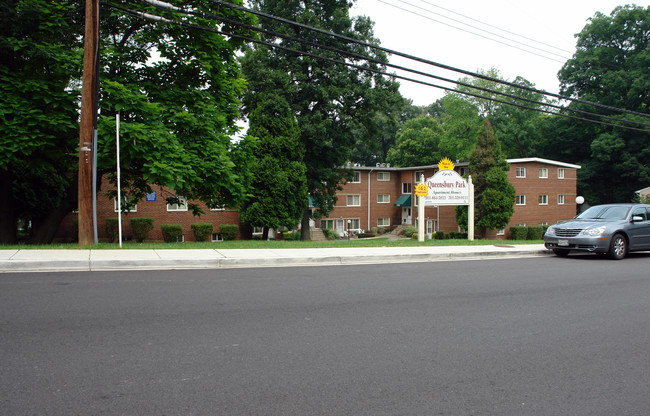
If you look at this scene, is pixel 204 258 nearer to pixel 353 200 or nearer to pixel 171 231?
pixel 171 231

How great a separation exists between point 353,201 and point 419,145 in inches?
792

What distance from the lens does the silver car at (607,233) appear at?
44.1 feet

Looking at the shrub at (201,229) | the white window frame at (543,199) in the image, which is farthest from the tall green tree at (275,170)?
the white window frame at (543,199)

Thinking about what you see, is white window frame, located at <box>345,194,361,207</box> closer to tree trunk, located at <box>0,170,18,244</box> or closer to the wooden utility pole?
tree trunk, located at <box>0,170,18,244</box>

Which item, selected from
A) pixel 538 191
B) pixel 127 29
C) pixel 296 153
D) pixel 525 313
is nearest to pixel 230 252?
pixel 525 313

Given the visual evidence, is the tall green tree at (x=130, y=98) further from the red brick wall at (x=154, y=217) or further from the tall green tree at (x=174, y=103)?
the red brick wall at (x=154, y=217)

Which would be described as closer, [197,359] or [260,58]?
[197,359]

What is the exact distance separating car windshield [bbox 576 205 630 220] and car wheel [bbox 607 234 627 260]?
0.78m

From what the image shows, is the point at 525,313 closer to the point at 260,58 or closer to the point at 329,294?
the point at 329,294

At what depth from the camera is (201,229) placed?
31750 mm

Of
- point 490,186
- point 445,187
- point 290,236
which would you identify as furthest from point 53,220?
point 490,186

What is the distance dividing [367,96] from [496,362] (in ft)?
89.8

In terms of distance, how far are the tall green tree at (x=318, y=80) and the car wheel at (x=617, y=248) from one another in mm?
19217

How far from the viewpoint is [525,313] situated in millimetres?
6703
